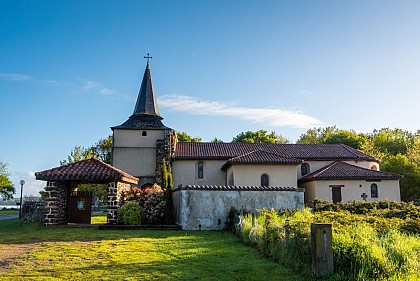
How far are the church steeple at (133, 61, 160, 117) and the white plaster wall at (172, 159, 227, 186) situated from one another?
18.8 ft

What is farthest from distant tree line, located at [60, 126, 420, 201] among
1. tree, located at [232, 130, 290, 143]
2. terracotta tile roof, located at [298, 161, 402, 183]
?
terracotta tile roof, located at [298, 161, 402, 183]

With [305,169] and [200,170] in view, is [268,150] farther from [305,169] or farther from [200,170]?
[200,170]

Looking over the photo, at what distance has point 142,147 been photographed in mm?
31953

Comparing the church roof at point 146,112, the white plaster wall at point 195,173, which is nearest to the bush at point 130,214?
the white plaster wall at point 195,173

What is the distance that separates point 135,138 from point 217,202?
53.9 feet

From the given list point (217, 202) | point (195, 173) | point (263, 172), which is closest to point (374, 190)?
point (263, 172)

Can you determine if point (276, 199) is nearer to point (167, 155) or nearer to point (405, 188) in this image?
point (167, 155)

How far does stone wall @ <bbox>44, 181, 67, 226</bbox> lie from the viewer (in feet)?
62.7

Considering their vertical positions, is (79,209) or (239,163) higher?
(239,163)

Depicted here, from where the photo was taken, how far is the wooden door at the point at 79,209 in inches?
827

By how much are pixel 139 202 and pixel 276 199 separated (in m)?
7.62

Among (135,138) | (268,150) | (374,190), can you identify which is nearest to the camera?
(374,190)

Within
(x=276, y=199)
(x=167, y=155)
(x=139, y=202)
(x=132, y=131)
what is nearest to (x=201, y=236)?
(x=276, y=199)

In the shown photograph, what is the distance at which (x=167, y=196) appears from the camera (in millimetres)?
19594
